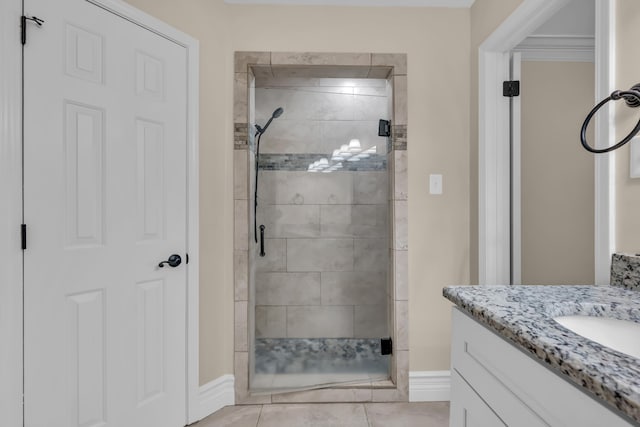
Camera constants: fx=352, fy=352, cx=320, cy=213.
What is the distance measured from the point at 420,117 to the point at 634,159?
1.23m

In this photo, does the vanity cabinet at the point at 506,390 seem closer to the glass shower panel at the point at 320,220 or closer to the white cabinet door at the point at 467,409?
the white cabinet door at the point at 467,409

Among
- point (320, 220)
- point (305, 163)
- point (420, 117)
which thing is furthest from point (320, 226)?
point (420, 117)

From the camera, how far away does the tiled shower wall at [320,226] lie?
2947 mm

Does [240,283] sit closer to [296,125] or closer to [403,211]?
[403,211]

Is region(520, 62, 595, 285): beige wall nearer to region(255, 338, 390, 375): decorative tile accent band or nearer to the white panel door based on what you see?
region(255, 338, 390, 375): decorative tile accent band

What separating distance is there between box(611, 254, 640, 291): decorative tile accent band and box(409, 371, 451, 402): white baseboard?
4.42 feet

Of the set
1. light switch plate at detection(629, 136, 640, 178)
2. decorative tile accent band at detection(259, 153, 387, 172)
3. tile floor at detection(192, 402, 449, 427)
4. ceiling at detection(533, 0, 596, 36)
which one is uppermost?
ceiling at detection(533, 0, 596, 36)

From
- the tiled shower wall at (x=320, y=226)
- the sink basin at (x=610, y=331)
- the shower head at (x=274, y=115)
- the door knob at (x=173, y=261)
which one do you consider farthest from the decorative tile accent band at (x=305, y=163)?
the sink basin at (x=610, y=331)

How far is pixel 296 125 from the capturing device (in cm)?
296

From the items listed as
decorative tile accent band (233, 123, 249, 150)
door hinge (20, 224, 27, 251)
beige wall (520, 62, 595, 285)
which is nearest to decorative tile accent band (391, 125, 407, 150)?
beige wall (520, 62, 595, 285)

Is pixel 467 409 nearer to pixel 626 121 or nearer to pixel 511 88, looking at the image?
pixel 626 121

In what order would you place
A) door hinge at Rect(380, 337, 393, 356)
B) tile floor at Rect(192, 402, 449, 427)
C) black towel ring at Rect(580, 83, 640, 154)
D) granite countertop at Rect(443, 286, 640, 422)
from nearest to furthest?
granite countertop at Rect(443, 286, 640, 422) → black towel ring at Rect(580, 83, 640, 154) → tile floor at Rect(192, 402, 449, 427) → door hinge at Rect(380, 337, 393, 356)

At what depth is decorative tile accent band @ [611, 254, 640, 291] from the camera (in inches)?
41.0

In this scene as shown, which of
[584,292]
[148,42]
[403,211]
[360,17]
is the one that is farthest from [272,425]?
[360,17]
